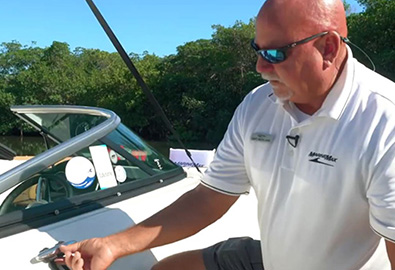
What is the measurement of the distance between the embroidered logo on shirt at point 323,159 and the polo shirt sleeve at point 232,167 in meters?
0.32

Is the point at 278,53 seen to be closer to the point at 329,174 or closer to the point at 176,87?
the point at 329,174

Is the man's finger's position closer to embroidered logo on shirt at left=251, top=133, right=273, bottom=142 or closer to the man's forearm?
the man's forearm

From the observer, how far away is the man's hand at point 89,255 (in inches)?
53.2

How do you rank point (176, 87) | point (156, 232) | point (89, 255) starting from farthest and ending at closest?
point (176, 87), point (156, 232), point (89, 255)

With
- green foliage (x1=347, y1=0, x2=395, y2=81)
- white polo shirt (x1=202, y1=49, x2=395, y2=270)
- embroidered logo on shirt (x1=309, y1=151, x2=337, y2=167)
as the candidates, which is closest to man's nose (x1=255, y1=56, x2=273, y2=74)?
white polo shirt (x1=202, y1=49, x2=395, y2=270)

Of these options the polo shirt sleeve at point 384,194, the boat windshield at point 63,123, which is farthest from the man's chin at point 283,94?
the boat windshield at point 63,123

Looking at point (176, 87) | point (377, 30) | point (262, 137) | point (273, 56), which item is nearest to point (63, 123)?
point (262, 137)

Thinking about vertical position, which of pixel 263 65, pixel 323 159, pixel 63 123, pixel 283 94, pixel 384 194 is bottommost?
pixel 384 194

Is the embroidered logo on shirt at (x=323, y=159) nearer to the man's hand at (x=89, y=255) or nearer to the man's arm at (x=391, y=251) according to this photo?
the man's arm at (x=391, y=251)

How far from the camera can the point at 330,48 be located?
1221mm

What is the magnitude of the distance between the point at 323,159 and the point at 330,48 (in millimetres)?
308

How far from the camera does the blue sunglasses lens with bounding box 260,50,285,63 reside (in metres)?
1.24

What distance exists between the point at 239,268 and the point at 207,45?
31300 mm

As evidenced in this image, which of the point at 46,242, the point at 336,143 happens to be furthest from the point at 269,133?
the point at 46,242
